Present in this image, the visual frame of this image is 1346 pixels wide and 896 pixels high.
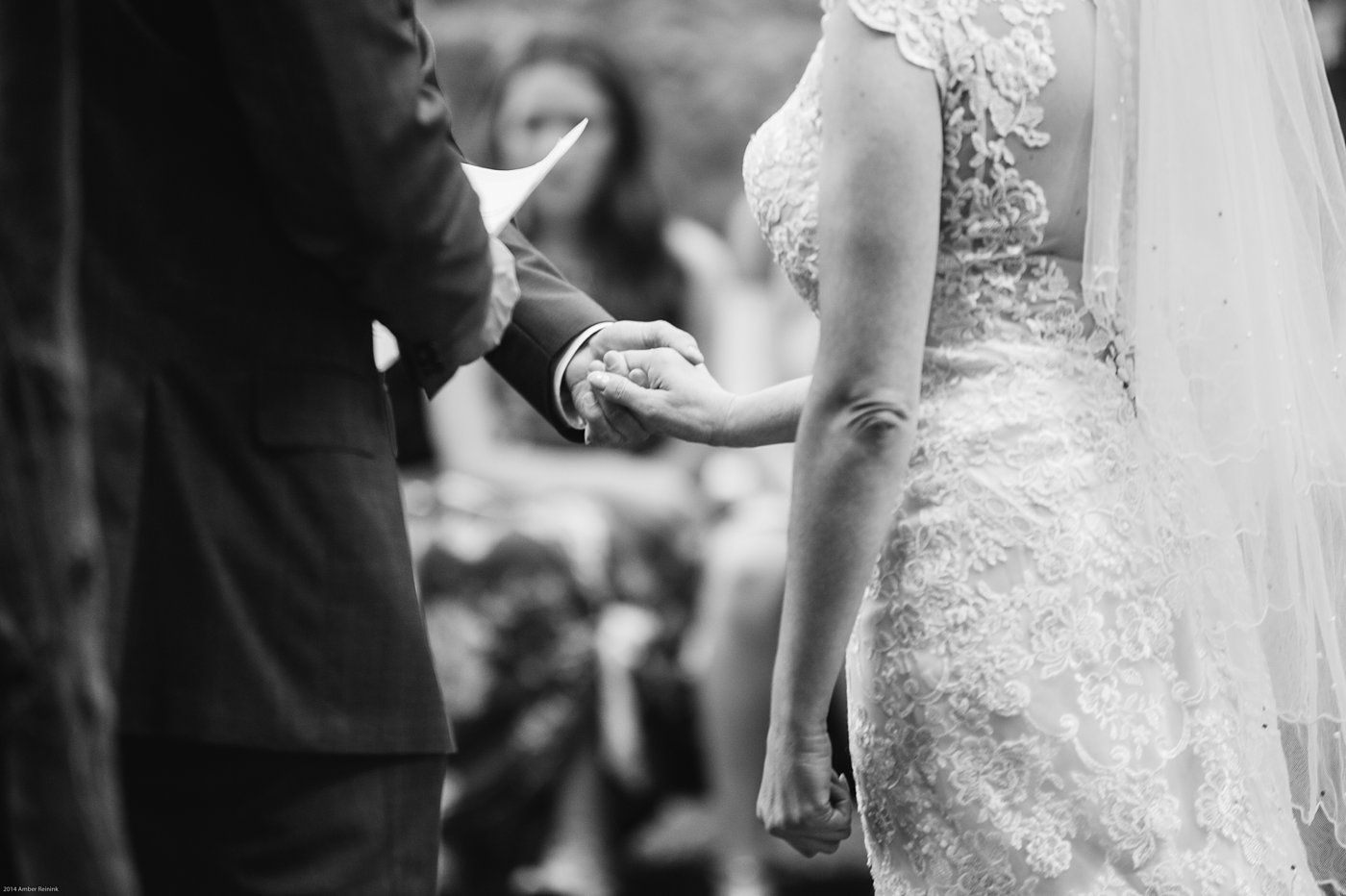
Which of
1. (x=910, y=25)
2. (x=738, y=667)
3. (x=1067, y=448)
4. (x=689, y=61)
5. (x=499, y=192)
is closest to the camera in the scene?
(x=910, y=25)

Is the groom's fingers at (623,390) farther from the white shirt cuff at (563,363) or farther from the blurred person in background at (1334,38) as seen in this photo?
the blurred person in background at (1334,38)

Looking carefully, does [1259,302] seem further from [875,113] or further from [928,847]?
[928,847]

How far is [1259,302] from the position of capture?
215 centimetres

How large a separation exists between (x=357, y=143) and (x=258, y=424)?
1.02 ft

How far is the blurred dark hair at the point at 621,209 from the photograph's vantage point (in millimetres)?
4984

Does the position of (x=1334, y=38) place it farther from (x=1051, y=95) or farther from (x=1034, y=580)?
(x=1034, y=580)

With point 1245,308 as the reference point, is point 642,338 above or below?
below

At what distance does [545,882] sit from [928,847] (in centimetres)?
251

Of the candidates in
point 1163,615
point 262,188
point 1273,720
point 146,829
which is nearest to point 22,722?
point 146,829

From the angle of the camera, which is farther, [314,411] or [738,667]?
[738,667]

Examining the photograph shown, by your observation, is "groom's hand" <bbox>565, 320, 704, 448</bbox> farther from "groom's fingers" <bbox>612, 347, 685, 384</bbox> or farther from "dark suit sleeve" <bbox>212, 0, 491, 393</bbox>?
"dark suit sleeve" <bbox>212, 0, 491, 393</bbox>

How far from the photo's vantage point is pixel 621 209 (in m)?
5.09

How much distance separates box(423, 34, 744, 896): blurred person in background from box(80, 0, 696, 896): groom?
A: 2.49 meters

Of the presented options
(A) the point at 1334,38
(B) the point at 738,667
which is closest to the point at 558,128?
(B) the point at 738,667
